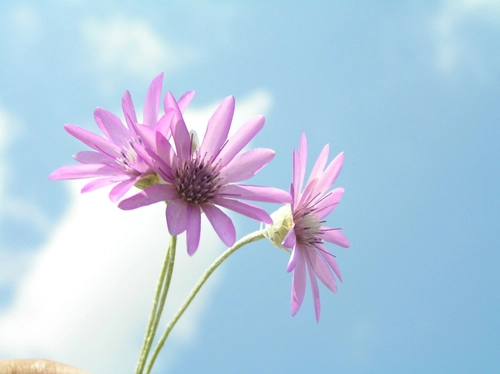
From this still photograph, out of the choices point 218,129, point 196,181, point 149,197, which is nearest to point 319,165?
point 218,129

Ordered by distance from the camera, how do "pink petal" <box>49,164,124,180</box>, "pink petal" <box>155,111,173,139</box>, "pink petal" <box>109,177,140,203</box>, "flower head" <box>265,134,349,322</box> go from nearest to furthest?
"pink petal" <box>109,177,140,203</box>, "pink petal" <box>155,111,173,139</box>, "pink petal" <box>49,164,124,180</box>, "flower head" <box>265,134,349,322</box>

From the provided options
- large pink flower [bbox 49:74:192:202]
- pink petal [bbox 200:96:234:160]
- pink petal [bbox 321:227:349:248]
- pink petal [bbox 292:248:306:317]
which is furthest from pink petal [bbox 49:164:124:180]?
pink petal [bbox 321:227:349:248]

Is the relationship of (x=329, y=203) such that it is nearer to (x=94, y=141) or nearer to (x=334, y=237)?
(x=334, y=237)

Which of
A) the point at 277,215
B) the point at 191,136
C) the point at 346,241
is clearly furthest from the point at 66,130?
the point at 346,241

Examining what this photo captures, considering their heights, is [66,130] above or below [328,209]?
below

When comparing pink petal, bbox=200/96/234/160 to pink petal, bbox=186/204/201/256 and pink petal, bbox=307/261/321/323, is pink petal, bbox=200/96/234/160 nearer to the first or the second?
pink petal, bbox=186/204/201/256

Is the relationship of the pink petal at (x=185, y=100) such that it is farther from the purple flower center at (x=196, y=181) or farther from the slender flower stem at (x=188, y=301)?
the slender flower stem at (x=188, y=301)

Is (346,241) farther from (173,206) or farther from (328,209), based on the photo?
(173,206)
